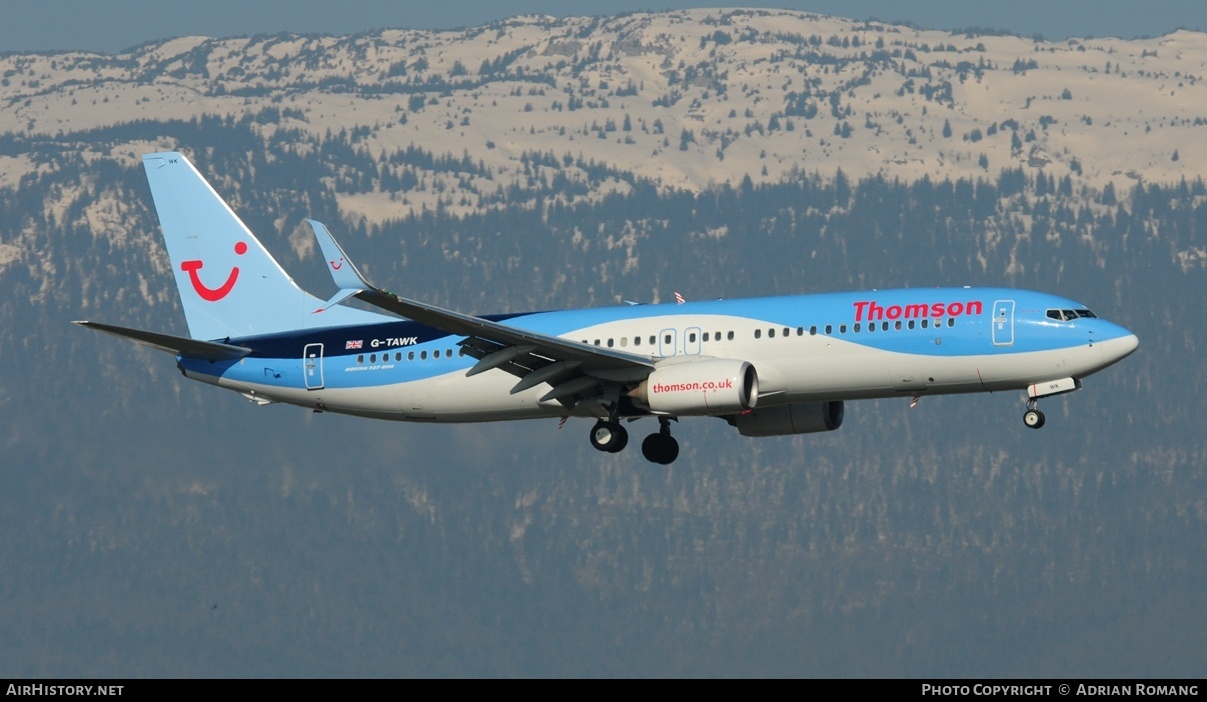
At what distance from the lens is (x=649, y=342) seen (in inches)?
2530

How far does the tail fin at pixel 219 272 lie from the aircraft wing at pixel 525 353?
7280mm

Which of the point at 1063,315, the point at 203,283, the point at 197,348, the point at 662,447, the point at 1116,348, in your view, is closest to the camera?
the point at 1116,348

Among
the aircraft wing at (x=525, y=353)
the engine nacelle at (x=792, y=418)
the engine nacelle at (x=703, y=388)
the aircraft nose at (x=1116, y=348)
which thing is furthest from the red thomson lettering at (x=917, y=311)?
the aircraft wing at (x=525, y=353)

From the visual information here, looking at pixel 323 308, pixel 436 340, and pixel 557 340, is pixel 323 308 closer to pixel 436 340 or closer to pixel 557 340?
pixel 436 340

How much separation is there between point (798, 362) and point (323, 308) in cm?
1811

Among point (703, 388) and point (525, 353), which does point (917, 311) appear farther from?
point (525, 353)

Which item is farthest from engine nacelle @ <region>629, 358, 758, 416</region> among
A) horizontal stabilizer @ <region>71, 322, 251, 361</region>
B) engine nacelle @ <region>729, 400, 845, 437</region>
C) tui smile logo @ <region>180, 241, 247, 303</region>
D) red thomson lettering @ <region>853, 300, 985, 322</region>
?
tui smile logo @ <region>180, 241, 247, 303</region>

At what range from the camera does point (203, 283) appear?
7312cm

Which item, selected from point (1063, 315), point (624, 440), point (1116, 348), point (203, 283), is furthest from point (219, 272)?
point (1116, 348)

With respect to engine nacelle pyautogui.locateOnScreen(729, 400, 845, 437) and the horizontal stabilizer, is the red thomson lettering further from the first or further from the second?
the horizontal stabilizer

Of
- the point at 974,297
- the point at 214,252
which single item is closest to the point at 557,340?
the point at 974,297

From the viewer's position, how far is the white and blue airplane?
60406mm

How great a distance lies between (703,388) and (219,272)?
21015 millimetres
